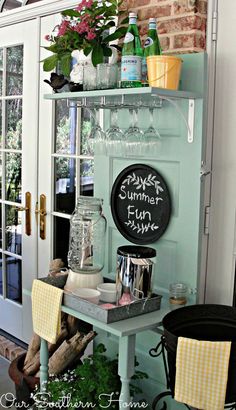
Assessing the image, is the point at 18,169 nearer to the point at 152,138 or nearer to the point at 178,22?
the point at 152,138

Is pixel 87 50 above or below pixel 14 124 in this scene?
above

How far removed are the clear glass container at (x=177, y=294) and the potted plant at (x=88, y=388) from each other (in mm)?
428

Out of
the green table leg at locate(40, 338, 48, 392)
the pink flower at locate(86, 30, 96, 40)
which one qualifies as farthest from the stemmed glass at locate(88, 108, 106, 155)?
the green table leg at locate(40, 338, 48, 392)

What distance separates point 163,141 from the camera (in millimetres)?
2332

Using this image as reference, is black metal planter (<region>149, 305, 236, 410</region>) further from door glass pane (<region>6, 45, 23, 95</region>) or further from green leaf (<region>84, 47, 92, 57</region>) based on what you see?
door glass pane (<region>6, 45, 23, 95</region>)

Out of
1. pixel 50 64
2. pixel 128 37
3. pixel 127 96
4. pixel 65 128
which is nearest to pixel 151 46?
pixel 128 37

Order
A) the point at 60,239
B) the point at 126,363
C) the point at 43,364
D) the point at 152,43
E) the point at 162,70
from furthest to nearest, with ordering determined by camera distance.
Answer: the point at 60,239 → the point at 43,364 → the point at 152,43 → the point at 162,70 → the point at 126,363

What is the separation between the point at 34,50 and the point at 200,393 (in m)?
2.45

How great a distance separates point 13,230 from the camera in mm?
3738

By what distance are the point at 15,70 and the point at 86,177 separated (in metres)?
1.04

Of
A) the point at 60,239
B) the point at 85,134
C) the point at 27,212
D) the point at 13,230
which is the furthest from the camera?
the point at 13,230

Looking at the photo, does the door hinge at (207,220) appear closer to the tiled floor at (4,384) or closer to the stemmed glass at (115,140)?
the stemmed glass at (115,140)

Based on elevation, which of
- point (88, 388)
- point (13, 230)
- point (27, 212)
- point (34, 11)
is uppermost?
point (34, 11)

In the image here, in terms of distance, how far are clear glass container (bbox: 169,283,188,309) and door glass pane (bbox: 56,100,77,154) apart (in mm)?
1253
